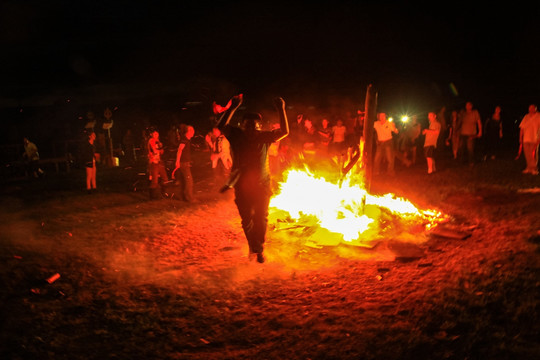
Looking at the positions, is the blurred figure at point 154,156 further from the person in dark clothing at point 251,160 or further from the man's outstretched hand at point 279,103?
the man's outstretched hand at point 279,103

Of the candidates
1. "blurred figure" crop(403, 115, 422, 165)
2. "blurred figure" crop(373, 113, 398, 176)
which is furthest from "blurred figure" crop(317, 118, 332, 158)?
"blurred figure" crop(403, 115, 422, 165)

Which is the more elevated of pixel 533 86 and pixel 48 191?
pixel 533 86

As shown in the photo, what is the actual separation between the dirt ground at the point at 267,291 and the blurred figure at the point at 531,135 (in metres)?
2.53

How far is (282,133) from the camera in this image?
19.2 ft

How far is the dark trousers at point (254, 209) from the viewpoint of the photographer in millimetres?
6074

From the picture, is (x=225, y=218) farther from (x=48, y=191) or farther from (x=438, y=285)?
(x=48, y=191)

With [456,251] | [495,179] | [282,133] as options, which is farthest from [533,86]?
[282,133]

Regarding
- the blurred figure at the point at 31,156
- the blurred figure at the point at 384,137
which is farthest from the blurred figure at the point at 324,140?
the blurred figure at the point at 31,156

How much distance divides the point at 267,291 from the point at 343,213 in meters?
2.96

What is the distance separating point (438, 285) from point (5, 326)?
507 cm

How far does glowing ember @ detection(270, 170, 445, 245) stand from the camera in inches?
290

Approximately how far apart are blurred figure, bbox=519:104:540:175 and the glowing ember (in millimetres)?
A: 4556

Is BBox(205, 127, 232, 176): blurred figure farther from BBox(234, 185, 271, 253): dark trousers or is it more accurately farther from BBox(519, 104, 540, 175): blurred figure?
BBox(519, 104, 540, 175): blurred figure

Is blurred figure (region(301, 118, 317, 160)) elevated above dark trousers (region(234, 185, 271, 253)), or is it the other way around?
blurred figure (region(301, 118, 317, 160))
